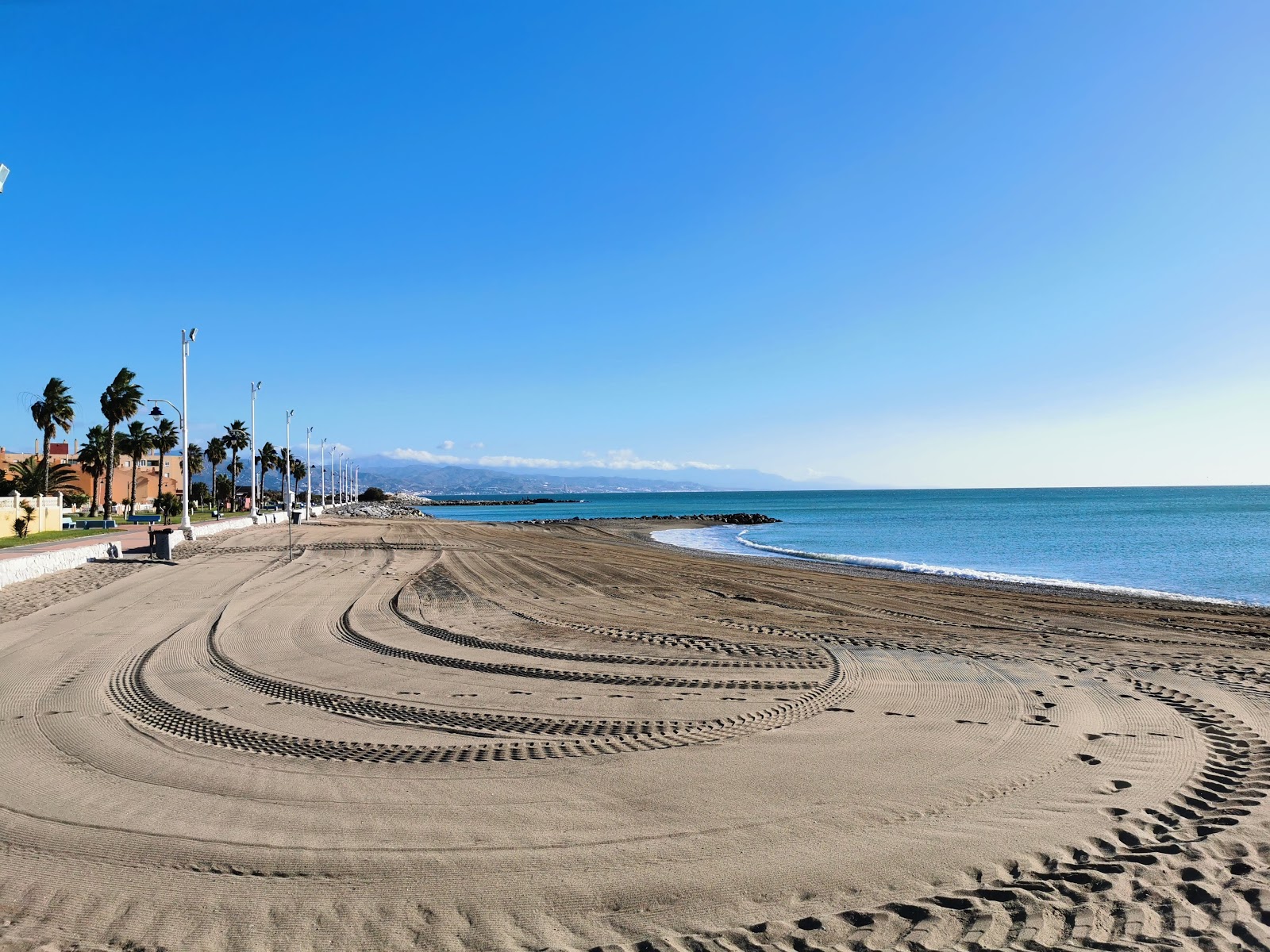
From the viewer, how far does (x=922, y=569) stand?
97.3 feet

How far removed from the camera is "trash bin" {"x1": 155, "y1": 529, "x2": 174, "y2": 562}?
1030 inches

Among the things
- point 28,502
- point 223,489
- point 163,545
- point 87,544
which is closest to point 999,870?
point 163,545

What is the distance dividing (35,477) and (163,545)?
152 ft

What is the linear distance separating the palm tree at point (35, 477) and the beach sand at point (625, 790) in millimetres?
57964

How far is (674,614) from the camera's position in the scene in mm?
15656

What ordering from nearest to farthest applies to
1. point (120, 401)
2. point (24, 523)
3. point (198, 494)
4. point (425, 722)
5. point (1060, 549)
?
point (425, 722) < point (24, 523) < point (1060, 549) < point (120, 401) < point (198, 494)

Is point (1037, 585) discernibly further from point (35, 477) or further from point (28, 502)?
point (35, 477)

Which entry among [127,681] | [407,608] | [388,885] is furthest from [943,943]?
[407,608]

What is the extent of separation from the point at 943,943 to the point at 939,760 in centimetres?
295

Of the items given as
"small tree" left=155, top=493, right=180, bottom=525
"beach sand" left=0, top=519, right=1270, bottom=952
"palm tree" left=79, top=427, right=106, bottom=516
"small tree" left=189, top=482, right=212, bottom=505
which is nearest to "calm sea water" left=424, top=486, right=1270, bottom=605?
"beach sand" left=0, top=519, right=1270, bottom=952

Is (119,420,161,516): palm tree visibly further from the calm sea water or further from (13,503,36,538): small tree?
the calm sea water

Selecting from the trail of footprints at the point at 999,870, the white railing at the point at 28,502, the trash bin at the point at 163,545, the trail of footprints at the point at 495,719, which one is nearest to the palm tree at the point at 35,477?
the white railing at the point at 28,502

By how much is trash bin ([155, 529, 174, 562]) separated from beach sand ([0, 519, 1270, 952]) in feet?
46.6

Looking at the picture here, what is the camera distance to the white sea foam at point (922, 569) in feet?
72.2
